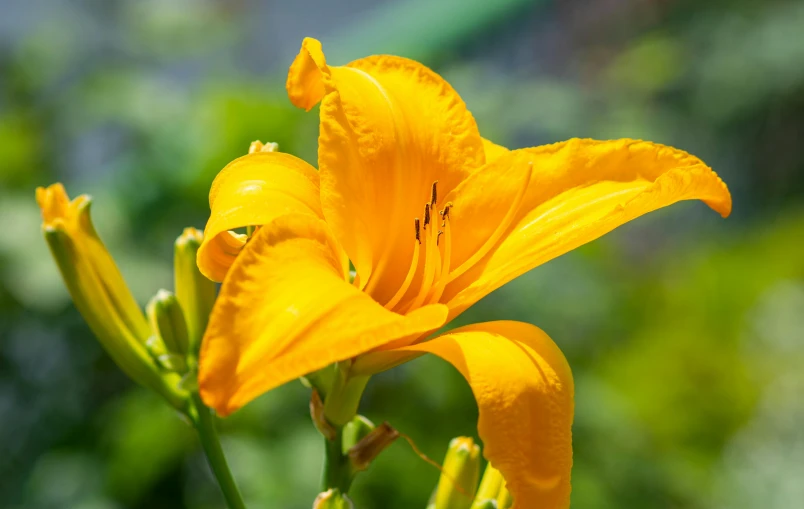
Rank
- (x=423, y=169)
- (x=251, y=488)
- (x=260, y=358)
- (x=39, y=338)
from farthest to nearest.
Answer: (x=39, y=338) < (x=251, y=488) < (x=423, y=169) < (x=260, y=358)

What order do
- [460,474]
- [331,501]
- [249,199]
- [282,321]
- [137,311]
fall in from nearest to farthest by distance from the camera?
[282,321], [249,199], [331,501], [460,474], [137,311]

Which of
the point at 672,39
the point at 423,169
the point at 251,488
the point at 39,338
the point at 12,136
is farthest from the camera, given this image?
the point at 672,39

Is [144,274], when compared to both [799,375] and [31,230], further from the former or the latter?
[799,375]

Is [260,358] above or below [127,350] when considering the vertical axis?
above

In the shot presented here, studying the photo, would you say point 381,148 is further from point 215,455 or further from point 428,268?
point 215,455

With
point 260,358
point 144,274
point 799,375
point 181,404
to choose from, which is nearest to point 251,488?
point 144,274

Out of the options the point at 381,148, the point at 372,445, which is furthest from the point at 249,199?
the point at 372,445
